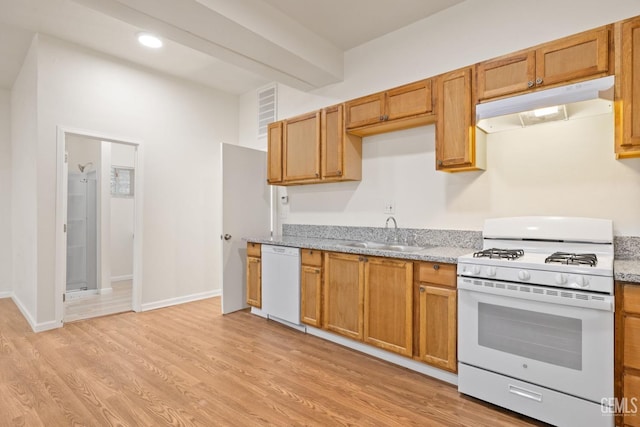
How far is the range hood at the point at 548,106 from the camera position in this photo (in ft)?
6.48

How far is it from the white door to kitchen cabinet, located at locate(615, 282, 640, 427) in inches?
141

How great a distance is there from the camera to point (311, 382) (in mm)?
2455

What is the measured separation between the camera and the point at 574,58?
83.7 inches

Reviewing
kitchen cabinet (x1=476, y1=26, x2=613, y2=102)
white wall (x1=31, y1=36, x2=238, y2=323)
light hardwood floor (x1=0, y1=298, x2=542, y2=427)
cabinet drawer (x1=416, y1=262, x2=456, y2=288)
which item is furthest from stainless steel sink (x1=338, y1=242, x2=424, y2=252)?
white wall (x1=31, y1=36, x2=238, y2=323)

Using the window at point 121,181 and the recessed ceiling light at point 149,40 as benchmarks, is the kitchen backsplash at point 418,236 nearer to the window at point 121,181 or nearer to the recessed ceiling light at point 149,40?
the recessed ceiling light at point 149,40

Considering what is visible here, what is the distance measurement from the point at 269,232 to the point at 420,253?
8.35 ft

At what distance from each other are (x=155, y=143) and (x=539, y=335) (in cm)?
455

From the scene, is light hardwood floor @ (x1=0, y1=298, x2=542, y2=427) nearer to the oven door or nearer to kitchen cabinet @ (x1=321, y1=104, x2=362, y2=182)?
the oven door

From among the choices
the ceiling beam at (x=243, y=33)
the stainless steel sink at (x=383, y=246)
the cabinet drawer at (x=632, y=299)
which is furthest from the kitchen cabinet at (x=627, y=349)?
the ceiling beam at (x=243, y=33)

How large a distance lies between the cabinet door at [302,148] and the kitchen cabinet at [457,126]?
1363mm

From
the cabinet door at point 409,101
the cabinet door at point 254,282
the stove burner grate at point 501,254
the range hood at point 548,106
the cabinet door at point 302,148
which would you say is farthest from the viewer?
the cabinet door at point 254,282

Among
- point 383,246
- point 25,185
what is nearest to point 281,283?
point 383,246

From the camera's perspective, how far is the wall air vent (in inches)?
184

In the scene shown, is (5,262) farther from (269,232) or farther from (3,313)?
(269,232)
